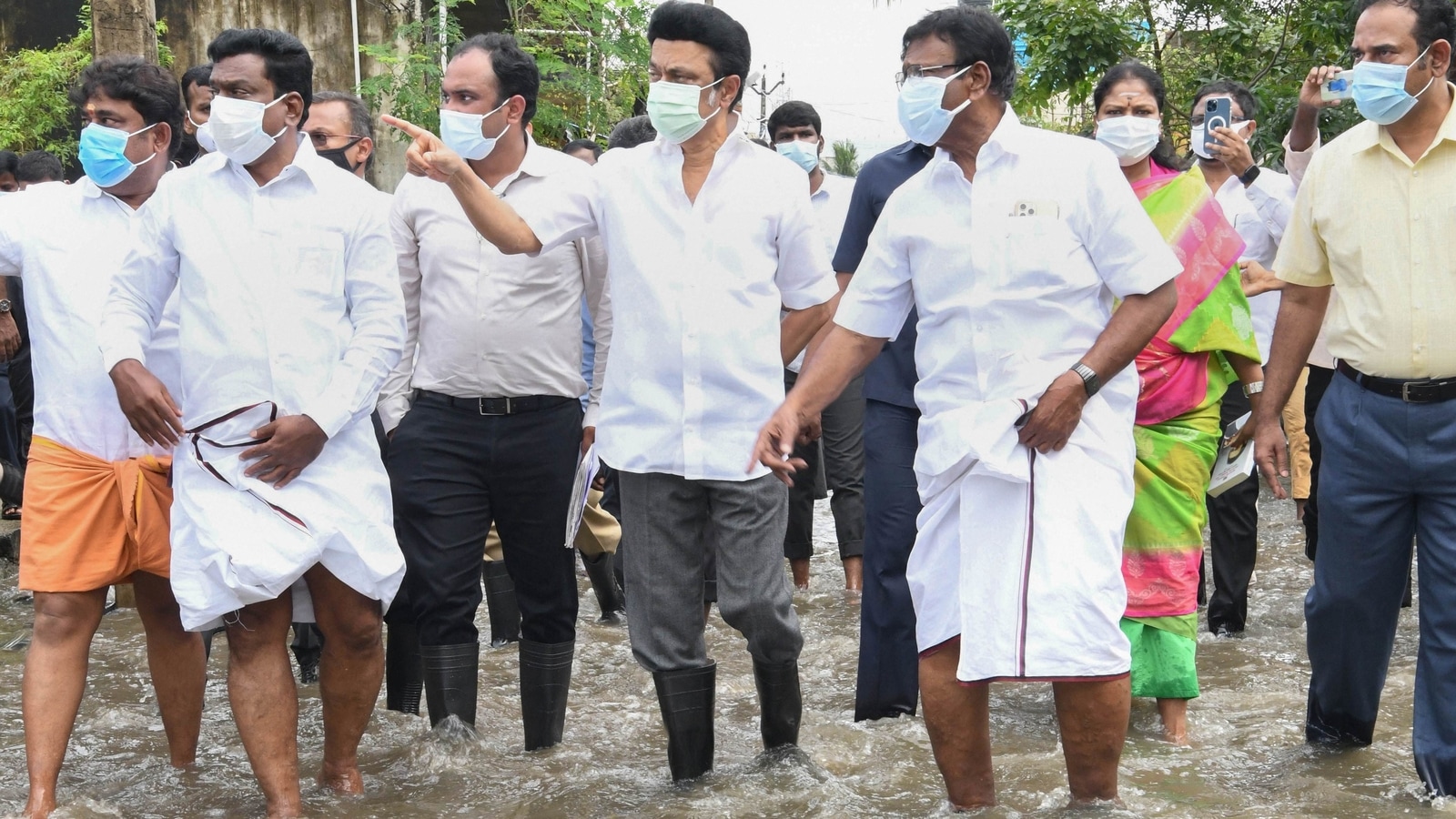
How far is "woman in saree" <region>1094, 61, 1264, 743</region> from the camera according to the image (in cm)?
523

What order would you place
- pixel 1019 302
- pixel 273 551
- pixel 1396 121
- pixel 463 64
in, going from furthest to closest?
1. pixel 463 64
2. pixel 1396 121
3. pixel 273 551
4. pixel 1019 302

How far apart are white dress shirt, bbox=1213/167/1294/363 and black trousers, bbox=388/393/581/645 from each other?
3418 millimetres

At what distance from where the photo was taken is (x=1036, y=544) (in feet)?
12.5

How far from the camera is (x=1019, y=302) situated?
3869 mm

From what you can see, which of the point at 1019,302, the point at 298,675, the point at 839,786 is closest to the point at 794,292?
the point at 1019,302

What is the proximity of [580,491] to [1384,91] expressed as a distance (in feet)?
8.33

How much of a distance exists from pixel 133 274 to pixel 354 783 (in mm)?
1590

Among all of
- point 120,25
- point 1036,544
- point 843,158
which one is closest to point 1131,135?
point 1036,544

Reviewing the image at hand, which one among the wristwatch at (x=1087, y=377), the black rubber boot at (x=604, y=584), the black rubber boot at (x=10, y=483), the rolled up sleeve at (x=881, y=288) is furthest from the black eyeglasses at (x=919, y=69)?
the black rubber boot at (x=10, y=483)

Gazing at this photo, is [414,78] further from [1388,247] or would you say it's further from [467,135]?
[1388,247]

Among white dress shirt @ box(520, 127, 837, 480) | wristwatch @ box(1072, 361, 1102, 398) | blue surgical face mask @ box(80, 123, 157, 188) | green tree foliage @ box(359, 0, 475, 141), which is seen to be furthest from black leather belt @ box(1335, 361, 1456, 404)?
green tree foliage @ box(359, 0, 475, 141)

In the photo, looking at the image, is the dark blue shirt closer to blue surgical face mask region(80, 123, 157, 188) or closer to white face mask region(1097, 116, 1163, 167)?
white face mask region(1097, 116, 1163, 167)

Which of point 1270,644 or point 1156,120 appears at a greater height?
point 1156,120

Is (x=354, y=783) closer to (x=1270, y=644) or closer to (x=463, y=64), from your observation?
(x=463, y=64)
